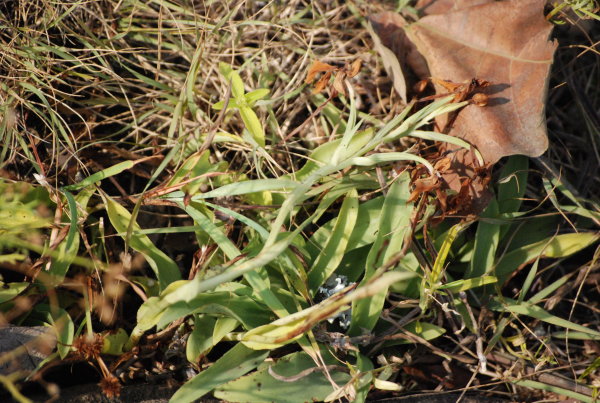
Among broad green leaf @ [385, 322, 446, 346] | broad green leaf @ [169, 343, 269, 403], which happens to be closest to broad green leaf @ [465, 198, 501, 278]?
broad green leaf @ [385, 322, 446, 346]

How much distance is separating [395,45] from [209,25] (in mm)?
491

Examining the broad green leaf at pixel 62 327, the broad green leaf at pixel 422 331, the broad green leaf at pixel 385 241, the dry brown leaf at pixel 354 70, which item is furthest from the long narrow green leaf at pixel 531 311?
the broad green leaf at pixel 62 327

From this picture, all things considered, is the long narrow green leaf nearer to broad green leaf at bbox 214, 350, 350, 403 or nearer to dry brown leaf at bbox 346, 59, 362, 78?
broad green leaf at bbox 214, 350, 350, 403

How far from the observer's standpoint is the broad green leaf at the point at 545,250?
4.41 ft

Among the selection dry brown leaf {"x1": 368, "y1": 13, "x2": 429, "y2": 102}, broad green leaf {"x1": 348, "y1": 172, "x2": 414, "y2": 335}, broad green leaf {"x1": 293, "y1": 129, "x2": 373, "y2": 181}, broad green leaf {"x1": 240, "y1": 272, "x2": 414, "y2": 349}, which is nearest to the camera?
broad green leaf {"x1": 240, "y1": 272, "x2": 414, "y2": 349}

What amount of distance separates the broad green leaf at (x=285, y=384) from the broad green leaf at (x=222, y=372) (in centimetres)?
2

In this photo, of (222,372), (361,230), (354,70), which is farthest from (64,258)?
(354,70)

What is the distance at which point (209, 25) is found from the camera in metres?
1.45

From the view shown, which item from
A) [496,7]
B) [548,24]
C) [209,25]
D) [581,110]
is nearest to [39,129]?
[209,25]

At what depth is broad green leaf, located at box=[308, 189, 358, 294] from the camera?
4.10 feet

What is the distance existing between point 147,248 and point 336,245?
1.42ft

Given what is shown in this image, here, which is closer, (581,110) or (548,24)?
(548,24)

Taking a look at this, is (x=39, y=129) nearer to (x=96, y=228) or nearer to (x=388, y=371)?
(x=96, y=228)

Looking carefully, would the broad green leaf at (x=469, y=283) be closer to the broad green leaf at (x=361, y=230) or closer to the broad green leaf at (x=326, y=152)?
the broad green leaf at (x=361, y=230)
